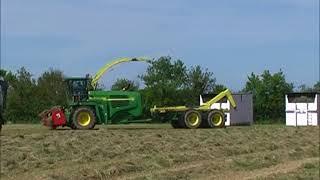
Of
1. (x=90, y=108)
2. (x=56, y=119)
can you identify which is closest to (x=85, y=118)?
(x=90, y=108)

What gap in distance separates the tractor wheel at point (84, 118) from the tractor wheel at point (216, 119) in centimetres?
620

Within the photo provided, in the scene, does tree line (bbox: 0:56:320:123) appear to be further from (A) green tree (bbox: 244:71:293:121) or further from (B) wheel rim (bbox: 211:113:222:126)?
(B) wheel rim (bbox: 211:113:222:126)

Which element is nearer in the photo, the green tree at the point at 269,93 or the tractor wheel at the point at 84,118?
the tractor wheel at the point at 84,118

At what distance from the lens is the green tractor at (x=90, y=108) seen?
27.9 metres

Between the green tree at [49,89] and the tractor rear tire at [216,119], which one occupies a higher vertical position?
the green tree at [49,89]

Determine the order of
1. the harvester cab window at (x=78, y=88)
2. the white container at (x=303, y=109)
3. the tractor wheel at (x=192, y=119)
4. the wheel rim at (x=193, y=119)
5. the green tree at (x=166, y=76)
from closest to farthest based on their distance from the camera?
the harvester cab window at (x=78, y=88)
the tractor wheel at (x=192, y=119)
the wheel rim at (x=193, y=119)
the white container at (x=303, y=109)
the green tree at (x=166, y=76)

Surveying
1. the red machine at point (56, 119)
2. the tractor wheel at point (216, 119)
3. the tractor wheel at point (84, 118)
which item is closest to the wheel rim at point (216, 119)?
the tractor wheel at point (216, 119)

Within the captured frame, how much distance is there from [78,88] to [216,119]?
7.15 metres

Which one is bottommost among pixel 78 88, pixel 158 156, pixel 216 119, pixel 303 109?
pixel 158 156

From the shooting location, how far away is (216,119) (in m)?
31.5

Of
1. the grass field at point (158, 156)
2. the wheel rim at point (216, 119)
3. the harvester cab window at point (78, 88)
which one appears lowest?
the grass field at point (158, 156)

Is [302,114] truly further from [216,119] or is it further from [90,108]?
[90,108]

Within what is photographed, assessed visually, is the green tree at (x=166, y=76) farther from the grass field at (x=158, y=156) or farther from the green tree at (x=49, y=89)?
the grass field at (x=158, y=156)

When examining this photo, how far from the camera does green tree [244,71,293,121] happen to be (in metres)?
57.7
